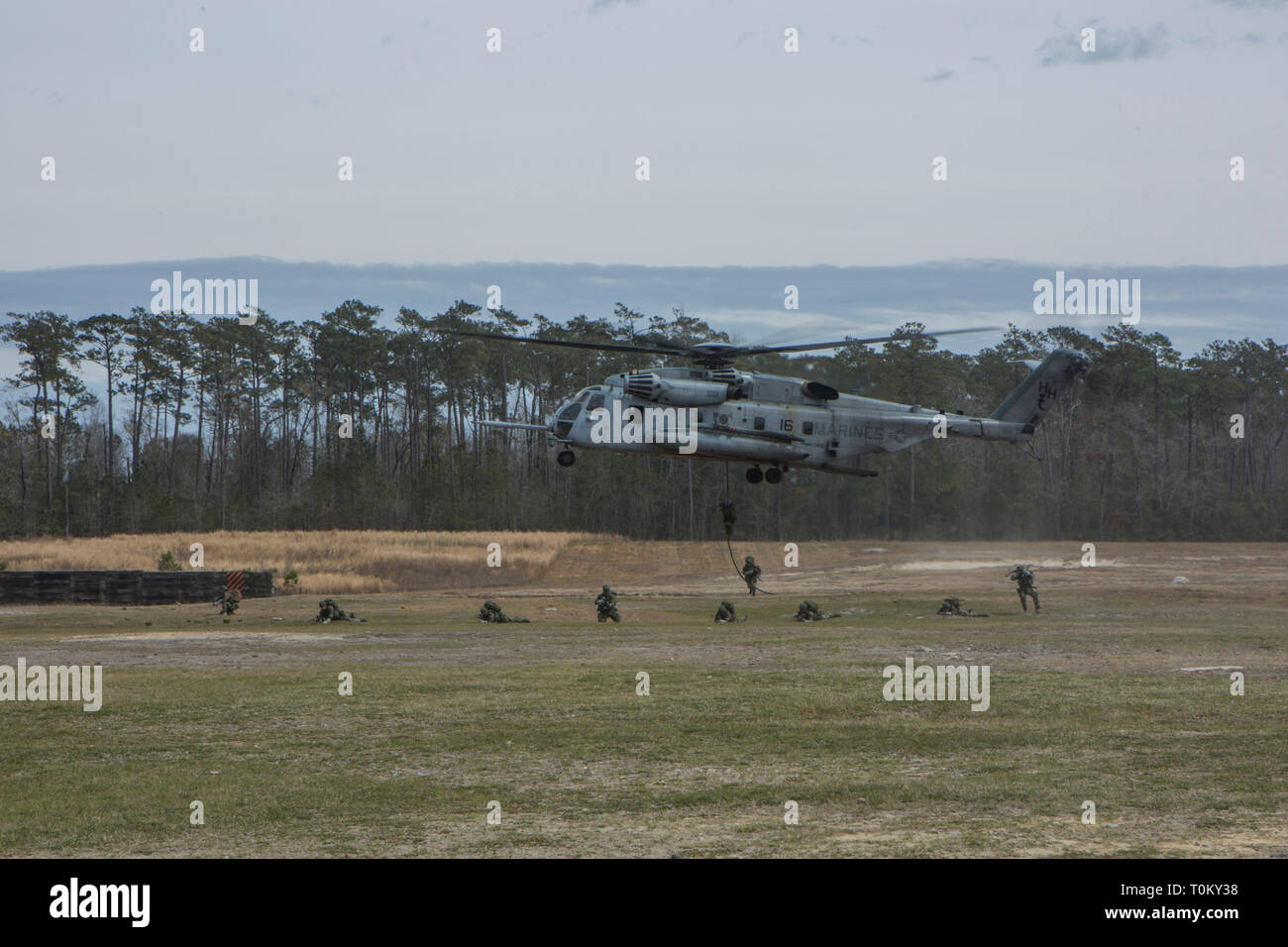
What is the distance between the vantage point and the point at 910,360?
81.6m

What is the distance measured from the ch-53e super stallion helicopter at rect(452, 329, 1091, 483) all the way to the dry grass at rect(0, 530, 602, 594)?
81.2ft

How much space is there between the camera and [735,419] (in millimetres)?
34531

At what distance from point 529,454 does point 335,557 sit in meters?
44.3

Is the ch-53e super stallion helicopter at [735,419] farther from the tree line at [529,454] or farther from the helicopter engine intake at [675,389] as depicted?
the tree line at [529,454]

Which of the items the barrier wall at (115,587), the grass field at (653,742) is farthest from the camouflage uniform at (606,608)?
the barrier wall at (115,587)

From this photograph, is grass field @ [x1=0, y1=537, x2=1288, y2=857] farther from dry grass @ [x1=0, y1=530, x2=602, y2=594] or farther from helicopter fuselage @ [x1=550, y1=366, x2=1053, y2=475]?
dry grass @ [x1=0, y1=530, x2=602, y2=594]

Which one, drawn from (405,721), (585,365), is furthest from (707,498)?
(405,721)

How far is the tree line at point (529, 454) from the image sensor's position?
9319 centimetres

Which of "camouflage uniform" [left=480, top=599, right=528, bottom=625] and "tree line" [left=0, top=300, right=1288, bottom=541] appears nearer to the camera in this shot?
"camouflage uniform" [left=480, top=599, right=528, bottom=625]

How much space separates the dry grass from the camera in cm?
6122

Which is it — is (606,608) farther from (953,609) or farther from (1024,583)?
(1024,583)

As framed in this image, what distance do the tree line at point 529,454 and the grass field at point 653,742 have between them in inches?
2018

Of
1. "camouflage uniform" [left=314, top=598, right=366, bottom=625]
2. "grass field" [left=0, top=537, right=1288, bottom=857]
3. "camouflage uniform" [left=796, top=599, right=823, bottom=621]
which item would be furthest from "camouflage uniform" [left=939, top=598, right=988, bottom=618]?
"camouflage uniform" [left=314, top=598, right=366, bottom=625]
